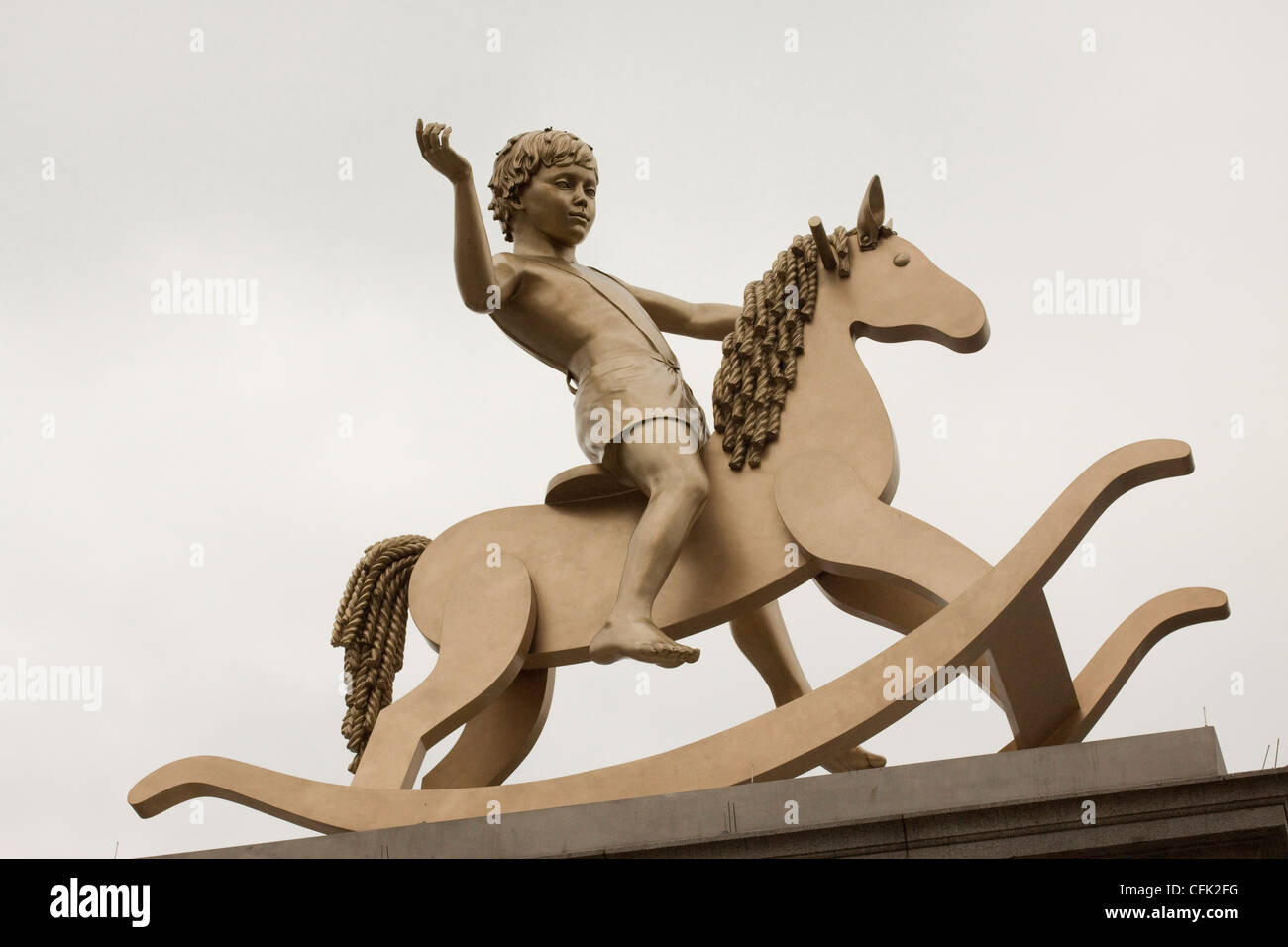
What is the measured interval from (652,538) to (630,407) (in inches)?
26.4

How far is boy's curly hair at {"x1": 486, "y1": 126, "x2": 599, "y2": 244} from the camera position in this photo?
755 cm

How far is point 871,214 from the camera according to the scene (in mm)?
7352

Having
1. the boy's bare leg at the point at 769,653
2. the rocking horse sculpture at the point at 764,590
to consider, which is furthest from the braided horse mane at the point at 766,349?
the boy's bare leg at the point at 769,653

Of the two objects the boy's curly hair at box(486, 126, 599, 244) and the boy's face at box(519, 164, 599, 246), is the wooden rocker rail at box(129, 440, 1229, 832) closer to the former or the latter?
the boy's face at box(519, 164, 599, 246)

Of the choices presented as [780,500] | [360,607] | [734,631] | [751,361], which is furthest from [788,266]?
[360,607]

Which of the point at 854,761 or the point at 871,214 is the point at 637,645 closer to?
the point at 854,761

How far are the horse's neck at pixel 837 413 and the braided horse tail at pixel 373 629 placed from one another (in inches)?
69.1

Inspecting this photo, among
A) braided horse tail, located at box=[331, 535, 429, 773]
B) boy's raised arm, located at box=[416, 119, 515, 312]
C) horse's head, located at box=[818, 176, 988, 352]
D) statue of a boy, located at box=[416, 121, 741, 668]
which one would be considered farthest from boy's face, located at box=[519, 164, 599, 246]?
braided horse tail, located at box=[331, 535, 429, 773]

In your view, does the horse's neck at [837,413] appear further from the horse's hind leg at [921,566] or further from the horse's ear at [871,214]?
the horse's ear at [871,214]

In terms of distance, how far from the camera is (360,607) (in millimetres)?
7207

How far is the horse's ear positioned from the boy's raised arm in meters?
1.65

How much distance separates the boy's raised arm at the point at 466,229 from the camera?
6.72 metres

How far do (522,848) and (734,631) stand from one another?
220 centimetres
